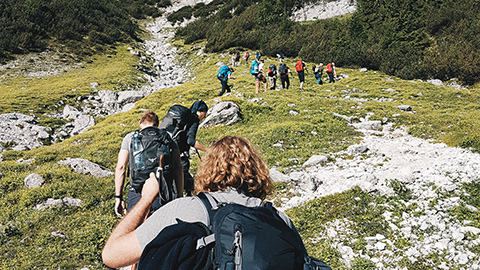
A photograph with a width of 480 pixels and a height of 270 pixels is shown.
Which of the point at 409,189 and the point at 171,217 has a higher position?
the point at 171,217

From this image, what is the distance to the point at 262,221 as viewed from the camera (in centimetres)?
150

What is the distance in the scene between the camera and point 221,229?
4.87 ft

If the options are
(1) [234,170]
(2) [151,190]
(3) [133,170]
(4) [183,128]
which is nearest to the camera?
(1) [234,170]

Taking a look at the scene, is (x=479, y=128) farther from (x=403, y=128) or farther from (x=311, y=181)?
(x=311, y=181)

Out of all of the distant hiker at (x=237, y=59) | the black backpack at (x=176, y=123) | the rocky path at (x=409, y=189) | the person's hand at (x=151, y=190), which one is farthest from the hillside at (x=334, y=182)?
the distant hiker at (x=237, y=59)

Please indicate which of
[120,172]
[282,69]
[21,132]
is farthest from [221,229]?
[282,69]

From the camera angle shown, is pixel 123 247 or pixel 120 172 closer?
pixel 123 247

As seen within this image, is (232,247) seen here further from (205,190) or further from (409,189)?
(409,189)

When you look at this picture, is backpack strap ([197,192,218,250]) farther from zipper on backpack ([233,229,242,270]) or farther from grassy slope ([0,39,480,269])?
grassy slope ([0,39,480,269])

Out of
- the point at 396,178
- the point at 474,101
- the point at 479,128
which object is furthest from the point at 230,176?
the point at 474,101

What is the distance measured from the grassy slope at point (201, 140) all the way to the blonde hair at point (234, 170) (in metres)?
3.19

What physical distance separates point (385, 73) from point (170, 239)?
29.9 meters

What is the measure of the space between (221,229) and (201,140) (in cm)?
1037

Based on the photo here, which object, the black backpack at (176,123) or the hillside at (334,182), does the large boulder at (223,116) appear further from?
the black backpack at (176,123)
